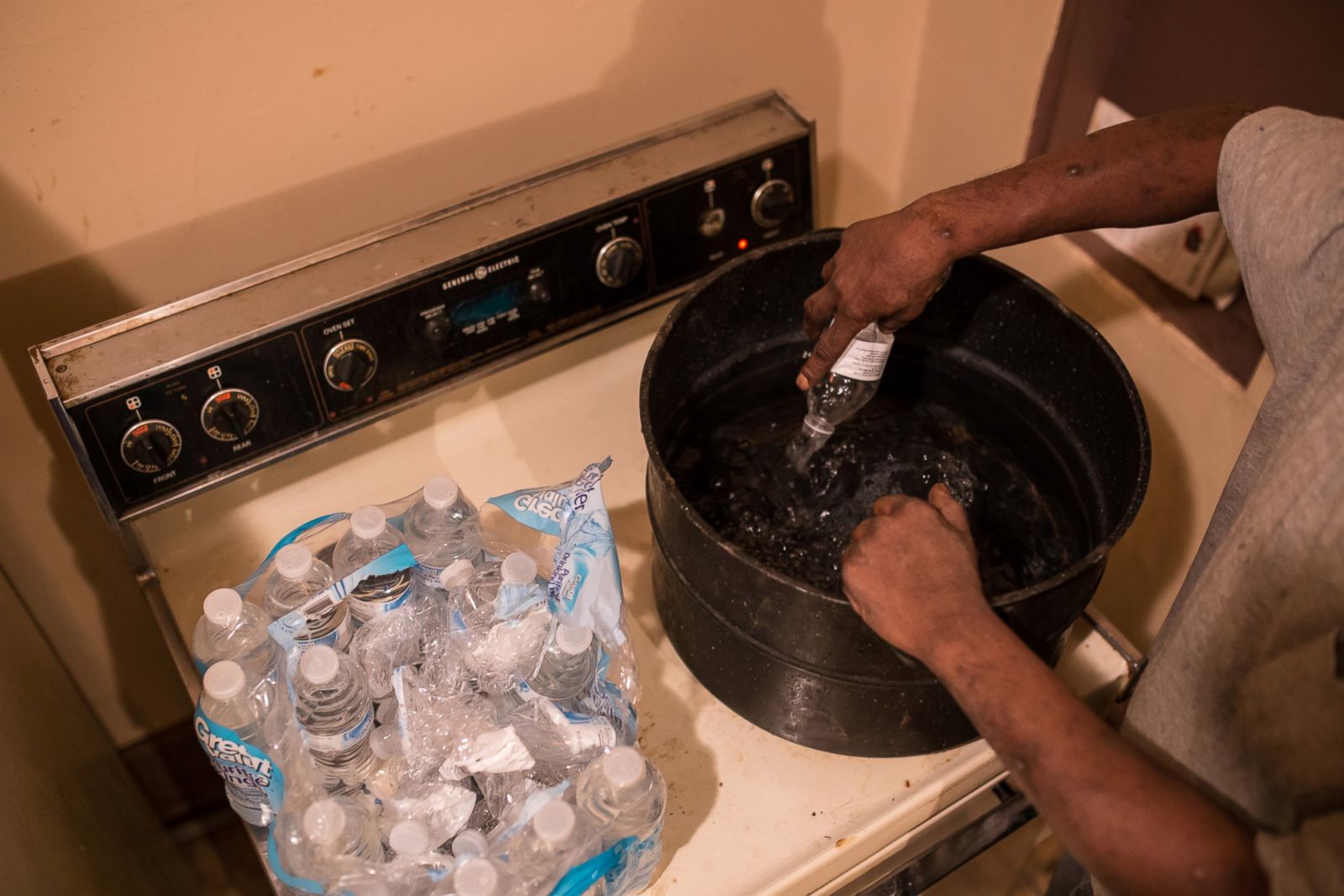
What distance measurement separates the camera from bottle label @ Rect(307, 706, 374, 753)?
2.60 feet

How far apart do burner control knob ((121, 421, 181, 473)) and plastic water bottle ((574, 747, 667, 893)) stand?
1.57 feet

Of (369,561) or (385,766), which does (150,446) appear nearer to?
(369,561)

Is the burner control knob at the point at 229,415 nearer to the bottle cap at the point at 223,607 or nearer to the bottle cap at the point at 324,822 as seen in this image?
the bottle cap at the point at 223,607

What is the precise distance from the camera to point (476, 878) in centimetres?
72

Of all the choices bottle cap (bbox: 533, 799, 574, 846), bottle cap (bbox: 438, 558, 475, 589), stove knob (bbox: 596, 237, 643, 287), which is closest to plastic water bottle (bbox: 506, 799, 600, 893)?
bottle cap (bbox: 533, 799, 574, 846)

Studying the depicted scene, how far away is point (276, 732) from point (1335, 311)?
77cm

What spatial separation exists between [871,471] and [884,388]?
0.13 meters

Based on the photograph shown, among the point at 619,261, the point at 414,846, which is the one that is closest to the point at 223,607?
the point at 414,846

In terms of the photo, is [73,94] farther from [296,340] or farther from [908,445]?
[908,445]

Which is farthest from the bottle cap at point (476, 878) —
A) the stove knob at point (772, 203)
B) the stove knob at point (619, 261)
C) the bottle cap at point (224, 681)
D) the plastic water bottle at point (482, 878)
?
the stove knob at point (772, 203)

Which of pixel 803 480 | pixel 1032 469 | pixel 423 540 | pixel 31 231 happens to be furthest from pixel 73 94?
pixel 1032 469

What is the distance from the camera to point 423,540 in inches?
36.2

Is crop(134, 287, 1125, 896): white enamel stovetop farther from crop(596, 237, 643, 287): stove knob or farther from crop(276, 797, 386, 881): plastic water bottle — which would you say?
crop(276, 797, 386, 881): plastic water bottle

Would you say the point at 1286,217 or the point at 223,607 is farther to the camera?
the point at 223,607
